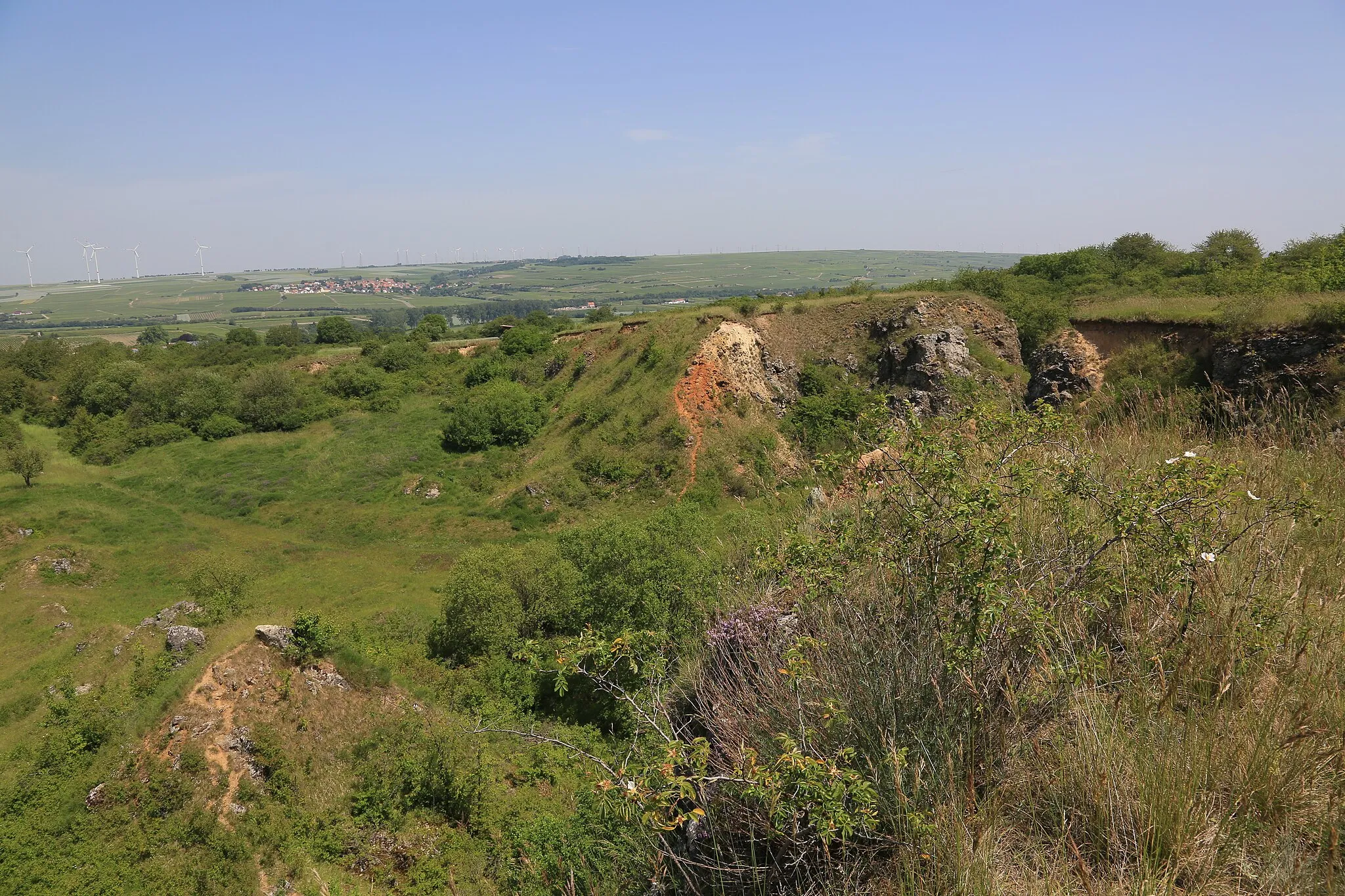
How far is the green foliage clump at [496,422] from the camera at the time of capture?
37.2m

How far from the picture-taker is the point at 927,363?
102 ft

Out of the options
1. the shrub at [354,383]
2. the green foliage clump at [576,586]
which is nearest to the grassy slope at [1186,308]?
the green foliage clump at [576,586]

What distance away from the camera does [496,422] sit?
37562mm

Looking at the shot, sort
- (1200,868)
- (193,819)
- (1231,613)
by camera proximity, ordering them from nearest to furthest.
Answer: (1200,868), (1231,613), (193,819)

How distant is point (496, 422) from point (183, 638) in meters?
22.2

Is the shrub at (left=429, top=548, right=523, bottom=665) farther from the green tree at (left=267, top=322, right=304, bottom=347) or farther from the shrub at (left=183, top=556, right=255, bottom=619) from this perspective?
the green tree at (left=267, top=322, right=304, bottom=347)

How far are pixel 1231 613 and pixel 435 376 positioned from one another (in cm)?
5057

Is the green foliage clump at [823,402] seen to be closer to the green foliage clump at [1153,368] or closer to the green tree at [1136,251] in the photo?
the green foliage clump at [1153,368]

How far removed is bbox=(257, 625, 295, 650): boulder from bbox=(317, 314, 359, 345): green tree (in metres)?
62.1

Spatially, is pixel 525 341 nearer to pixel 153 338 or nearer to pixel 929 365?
pixel 929 365

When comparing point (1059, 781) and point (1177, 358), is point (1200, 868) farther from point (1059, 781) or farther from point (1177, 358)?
point (1177, 358)

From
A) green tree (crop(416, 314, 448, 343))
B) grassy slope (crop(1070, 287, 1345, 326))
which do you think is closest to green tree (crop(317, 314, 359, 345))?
green tree (crop(416, 314, 448, 343))

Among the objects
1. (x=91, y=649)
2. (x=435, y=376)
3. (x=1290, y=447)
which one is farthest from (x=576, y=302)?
(x=1290, y=447)

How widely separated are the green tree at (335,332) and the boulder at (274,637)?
204 ft
